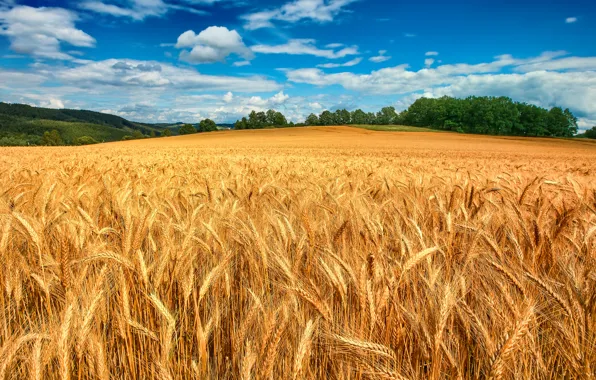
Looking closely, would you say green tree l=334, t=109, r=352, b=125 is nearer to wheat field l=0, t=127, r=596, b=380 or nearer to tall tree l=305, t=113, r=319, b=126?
tall tree l=305, t=113, r=319, b=126

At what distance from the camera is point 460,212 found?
275cm

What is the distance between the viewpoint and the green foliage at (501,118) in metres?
82.2

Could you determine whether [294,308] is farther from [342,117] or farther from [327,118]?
[342,117]

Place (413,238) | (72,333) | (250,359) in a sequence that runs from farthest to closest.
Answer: (413,238)
(72,333)
(250,359)

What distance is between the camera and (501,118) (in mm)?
84188

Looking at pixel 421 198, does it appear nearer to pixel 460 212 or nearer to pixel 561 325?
pixel 460 212

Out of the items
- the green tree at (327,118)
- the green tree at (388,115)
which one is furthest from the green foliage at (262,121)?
the green tree at (388,115)

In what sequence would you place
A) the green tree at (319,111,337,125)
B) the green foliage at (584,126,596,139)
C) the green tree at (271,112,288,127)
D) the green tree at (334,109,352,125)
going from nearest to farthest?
the green foliage at (584,126,596,139)
the green tree at (271,112,288,127)
the green tree at (319,111,337,125)
the green tree at (334,109,352,125)

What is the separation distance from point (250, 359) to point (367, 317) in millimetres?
432

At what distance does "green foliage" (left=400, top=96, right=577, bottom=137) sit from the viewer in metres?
82.2

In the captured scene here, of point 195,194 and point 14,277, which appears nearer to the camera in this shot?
point 14,277

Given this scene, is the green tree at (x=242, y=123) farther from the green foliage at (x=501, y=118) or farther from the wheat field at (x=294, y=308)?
the wheat field at (x=294, y=308)

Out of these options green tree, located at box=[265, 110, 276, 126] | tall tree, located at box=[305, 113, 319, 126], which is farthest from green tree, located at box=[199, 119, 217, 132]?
tall tree, located at box=[305, 113, 319, 126]

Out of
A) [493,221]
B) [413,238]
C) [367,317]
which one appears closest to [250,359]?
[367,317]
